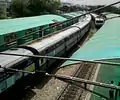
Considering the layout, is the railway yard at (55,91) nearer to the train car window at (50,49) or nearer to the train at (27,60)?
the train at (27,60)

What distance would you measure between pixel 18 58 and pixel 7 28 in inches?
324

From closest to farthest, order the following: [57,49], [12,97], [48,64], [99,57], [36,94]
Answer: [99,57]
[12,97]
[36,94]
[48,64]
[57,49]

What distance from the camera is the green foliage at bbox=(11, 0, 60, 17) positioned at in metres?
46.4

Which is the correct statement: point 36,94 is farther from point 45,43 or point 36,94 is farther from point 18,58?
point 45,43

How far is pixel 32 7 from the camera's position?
50.1 m

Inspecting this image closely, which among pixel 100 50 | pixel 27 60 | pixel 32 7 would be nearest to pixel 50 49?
pixel 27 60

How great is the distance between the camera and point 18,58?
975 cm

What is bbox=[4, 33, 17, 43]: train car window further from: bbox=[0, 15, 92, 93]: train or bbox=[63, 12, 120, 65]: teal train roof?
bbox=[63, 12, 120, 65]: teal train roof

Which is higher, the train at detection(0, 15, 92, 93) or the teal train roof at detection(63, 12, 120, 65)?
the teal train roof at detection(63, 12, 120, 65)

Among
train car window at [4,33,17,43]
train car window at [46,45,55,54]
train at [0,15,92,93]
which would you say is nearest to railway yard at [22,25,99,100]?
train at [0,15,92,93]

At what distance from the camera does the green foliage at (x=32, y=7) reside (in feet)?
152

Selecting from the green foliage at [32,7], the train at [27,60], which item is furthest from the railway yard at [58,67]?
the green foliage at [32,7]

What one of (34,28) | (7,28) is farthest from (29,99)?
(34,28)

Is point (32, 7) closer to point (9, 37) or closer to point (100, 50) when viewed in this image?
point (9, 37)
